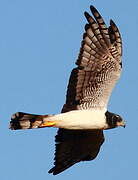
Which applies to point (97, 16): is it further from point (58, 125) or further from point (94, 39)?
point (58, 125)

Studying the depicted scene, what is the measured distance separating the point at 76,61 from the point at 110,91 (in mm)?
1001

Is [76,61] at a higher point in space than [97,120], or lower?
higher

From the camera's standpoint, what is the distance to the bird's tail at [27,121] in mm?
13953

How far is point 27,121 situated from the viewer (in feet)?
45.8

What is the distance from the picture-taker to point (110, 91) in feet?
46.1

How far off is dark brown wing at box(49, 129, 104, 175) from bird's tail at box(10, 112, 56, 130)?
0.77 m

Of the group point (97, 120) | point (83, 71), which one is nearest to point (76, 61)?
point (83, 71)

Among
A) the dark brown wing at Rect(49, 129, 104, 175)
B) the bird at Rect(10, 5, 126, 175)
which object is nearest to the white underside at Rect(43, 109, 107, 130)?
the bird at Rect(10, 5, 126, 175)

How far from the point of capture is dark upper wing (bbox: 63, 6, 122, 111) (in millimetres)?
14164

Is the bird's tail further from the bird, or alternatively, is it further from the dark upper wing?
the dark upper wing

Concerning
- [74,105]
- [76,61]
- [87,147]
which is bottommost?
[87,147]

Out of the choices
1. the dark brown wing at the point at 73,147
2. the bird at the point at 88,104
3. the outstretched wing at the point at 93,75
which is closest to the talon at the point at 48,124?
the bird at the point at 88,104

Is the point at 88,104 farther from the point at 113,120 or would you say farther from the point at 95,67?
the point at 95,67

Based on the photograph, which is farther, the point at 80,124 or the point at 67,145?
the point at 67,145
